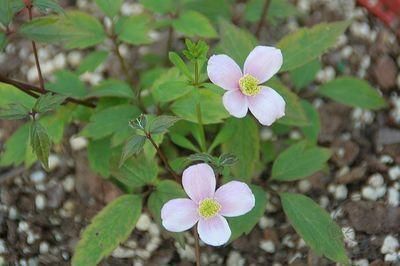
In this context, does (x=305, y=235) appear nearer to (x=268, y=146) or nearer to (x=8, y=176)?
(x=268, y=146)

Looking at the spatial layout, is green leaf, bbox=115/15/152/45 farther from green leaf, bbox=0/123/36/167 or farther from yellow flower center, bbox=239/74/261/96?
yellow flower center, bbox=239/74/261/96

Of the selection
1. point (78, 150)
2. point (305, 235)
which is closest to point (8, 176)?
point (78, 150)

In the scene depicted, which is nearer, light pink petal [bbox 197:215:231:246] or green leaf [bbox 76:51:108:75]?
light pink petal [bbox 197:215:231:246]

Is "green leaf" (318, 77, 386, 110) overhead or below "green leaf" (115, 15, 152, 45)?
below

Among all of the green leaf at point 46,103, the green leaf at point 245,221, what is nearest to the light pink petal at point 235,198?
the green leaf at point 245,221

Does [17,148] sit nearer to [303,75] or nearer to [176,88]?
[176,88]

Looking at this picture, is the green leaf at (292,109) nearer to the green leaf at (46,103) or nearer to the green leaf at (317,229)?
the green leaf at (317,229)

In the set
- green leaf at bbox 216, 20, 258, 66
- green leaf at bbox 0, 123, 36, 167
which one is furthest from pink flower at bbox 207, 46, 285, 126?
green leaf at bbox 0, 123, 36, 167
